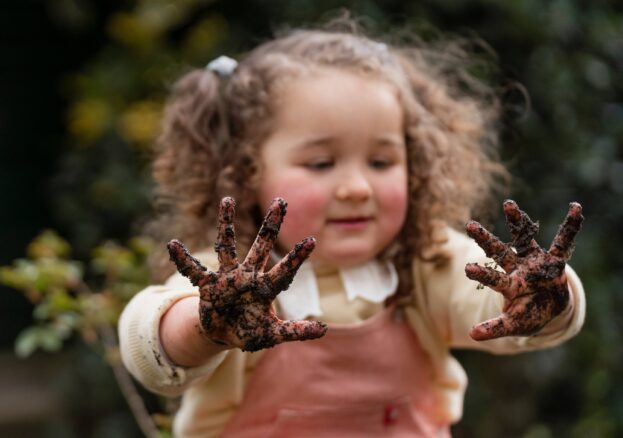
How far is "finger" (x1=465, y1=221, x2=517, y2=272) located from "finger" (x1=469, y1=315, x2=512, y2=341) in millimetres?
70

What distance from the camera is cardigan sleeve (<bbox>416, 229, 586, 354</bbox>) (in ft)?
5.85

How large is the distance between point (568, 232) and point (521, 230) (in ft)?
0.20

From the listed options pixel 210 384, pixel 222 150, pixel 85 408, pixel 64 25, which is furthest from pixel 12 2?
pixel 210 384

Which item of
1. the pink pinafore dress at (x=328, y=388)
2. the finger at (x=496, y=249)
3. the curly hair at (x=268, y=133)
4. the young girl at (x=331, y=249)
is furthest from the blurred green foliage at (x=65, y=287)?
the finger at (x=496, y=249)

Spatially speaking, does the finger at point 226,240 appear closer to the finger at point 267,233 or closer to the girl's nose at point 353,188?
the finger at point 267,233

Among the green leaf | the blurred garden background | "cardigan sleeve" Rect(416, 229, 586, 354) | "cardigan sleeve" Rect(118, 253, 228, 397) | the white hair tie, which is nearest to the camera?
"cardigan sleeve" Rect(118, 253, 228, 397)

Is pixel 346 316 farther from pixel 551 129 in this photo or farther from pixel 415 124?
pixel 551 129

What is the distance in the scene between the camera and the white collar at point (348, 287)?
1828 mm

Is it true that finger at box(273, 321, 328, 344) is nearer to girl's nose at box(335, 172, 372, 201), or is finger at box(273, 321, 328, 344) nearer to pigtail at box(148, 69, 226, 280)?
girl's nose at box(335, 172, 372, 201)

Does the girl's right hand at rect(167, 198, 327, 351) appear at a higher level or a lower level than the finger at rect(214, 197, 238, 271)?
lower

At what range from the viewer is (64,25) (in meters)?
4.32

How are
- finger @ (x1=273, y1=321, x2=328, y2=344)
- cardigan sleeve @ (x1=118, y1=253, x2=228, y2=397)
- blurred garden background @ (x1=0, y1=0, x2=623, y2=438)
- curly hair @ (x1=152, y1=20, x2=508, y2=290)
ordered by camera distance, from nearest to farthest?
finger @ (x1=273, y1=321, x2=328, y2=344) → cardigan sleeve @ (x1=118, y1=253, x2=228, y2=397) → curly hair @ (x1=152, y1=20, x2=508, y2=290) → blurred garden background @ (x1=0, y1=0, x2=623, y2=438)

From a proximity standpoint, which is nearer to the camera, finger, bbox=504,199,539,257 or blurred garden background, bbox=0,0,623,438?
finger, bbox=504,199,539,257

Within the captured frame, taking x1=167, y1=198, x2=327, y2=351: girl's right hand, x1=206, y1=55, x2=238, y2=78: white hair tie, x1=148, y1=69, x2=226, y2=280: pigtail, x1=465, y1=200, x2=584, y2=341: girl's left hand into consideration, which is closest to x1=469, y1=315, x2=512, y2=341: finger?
x1=465, y1=200, x2=584, y2=341: girl's left hand
